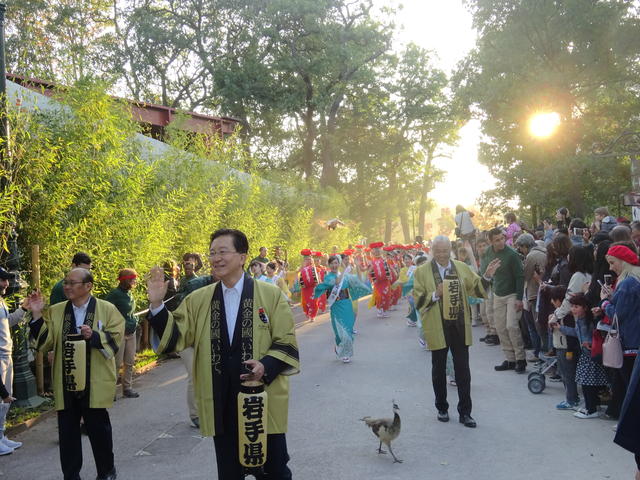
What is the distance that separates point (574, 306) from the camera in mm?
6062

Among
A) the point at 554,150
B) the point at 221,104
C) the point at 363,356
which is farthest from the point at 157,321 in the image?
the point at 221,104

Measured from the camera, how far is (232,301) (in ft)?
12.0

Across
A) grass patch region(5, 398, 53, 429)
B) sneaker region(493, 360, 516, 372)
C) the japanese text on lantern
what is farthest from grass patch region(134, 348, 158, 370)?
the japanese text on lantern

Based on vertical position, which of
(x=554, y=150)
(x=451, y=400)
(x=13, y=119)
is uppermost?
(x=554, y=150)

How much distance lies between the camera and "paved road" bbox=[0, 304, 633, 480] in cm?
497

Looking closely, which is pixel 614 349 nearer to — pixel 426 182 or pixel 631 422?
pixel 631 422

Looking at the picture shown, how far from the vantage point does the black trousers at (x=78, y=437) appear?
4.65m

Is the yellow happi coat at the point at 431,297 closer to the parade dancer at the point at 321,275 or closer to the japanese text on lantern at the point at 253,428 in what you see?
the japanese text on lantern at the point at 253,428

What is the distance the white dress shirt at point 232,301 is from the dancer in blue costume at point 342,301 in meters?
6.19

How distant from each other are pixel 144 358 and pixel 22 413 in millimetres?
3513

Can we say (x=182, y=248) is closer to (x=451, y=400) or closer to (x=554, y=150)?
(x=451, y=400)

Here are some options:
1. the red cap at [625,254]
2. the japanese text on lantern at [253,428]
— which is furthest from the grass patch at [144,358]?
the red cap at [625,254]

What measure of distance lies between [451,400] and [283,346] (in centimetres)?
420

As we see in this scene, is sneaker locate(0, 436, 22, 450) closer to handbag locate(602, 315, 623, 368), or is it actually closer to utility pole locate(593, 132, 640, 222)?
handbag locate(602, 315, 623, 368)
